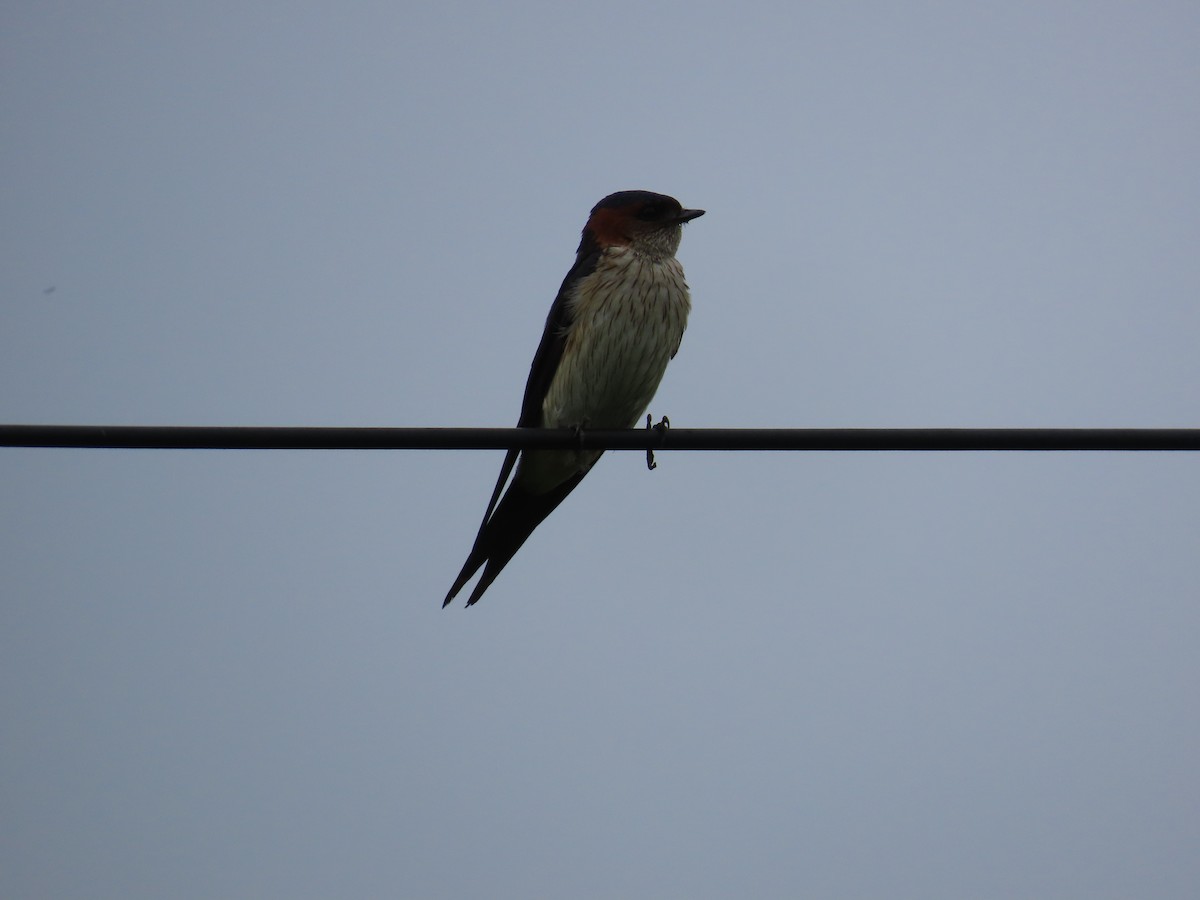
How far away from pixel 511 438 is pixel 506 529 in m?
2.72

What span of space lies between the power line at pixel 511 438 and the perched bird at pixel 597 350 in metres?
2.23

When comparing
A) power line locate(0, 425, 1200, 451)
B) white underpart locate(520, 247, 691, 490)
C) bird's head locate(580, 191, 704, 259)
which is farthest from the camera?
bird's head locate(580, 191, 704, 259)

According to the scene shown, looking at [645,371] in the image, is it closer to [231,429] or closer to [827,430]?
[827,430]

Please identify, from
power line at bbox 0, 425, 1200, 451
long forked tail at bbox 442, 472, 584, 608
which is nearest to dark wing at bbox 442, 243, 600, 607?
long forked tail at bbox 442, 472, 584, 608

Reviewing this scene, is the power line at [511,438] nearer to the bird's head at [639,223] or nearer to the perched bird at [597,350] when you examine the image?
the perched bird at [597,350]

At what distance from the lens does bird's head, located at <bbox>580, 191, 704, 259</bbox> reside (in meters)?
6.56

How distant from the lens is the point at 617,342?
5.98m

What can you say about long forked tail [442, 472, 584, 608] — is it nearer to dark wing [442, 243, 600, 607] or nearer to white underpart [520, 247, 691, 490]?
dark wing [442, 243, 600, 607]

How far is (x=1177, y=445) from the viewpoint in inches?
141

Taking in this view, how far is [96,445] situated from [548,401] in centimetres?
313

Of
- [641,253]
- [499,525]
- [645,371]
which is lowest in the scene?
[499,525]

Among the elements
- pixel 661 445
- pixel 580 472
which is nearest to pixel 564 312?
pixel 580 472

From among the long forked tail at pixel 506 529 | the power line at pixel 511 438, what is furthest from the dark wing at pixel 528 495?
the power line at pixel 511 438

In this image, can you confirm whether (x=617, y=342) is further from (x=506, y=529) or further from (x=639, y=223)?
(x=506, y=529)
